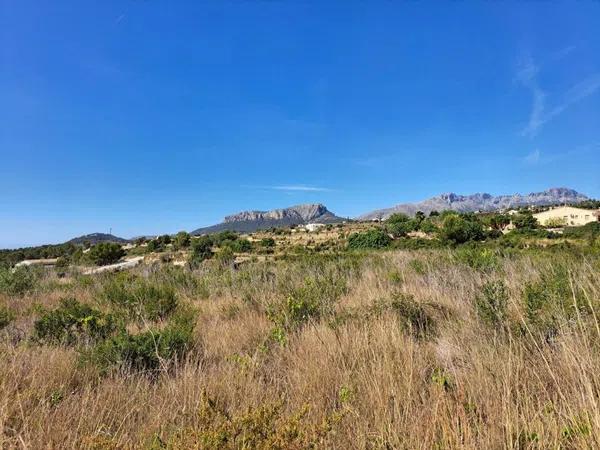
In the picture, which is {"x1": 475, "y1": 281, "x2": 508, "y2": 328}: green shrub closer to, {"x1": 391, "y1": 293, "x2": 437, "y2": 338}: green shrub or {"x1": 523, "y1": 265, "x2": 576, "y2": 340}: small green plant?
{"x1": 523, "y1": 265, "x2": 576, "y2": 340}: small green plant

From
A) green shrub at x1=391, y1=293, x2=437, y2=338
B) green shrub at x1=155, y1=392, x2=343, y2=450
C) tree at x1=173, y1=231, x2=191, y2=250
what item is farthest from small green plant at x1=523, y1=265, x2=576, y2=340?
tree at x1=173, y1=231, x2=191, y2=250

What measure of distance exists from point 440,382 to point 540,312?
9.53 ft

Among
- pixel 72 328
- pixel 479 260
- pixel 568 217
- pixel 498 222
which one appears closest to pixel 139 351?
pixel 72 328

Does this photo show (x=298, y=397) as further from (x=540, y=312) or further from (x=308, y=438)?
(x=540, y=312)

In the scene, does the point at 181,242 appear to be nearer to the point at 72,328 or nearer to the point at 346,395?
the point at 72,328

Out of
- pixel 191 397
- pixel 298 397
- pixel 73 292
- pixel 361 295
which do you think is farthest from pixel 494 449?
pixel 73 292

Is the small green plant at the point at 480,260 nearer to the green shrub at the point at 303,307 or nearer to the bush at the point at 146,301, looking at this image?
the green shrub at the point at 303,307

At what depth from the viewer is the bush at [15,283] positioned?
10.3 metres

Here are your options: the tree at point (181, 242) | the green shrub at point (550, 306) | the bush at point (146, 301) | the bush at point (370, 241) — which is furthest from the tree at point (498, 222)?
the bush at point (146, 301)

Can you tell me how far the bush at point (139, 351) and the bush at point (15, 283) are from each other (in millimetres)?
8926

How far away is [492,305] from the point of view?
4.36 m

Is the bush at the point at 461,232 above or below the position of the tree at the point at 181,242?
below

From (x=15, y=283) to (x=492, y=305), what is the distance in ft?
40.9

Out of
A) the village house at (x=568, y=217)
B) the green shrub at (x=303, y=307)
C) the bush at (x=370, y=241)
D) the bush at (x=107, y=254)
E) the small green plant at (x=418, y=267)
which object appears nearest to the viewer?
the green shrub at (x=303, y=307)
